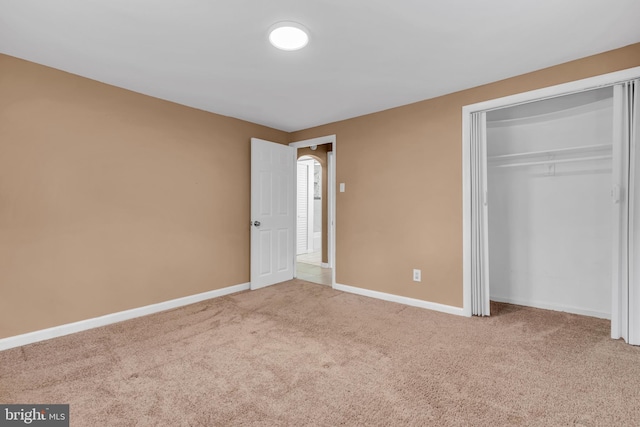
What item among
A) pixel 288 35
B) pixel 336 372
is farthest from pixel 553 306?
pixel 288 35

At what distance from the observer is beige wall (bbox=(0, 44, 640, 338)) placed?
8.18ft

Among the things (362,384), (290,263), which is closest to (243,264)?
(290,263)

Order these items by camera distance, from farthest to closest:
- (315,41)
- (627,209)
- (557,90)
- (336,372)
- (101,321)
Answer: (101,321) → (557,90) → (627,209) → (315,41) → (336,372)

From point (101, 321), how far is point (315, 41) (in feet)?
10.4

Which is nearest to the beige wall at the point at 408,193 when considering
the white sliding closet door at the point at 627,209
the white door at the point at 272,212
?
the white sliding closet door at the point at 627,209

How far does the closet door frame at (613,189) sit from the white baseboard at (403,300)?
5.4 inches

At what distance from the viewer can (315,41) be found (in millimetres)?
2209

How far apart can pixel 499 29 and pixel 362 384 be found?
8.43 ft

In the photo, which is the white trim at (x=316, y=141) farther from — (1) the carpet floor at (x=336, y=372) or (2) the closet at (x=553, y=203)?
(1) the carpet floor at (x=336, y=372)

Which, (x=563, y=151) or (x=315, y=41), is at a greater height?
(x=315, y=41)

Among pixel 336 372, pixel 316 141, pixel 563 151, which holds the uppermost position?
pixel 316 141

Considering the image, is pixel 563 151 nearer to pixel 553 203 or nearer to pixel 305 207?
pixel 553 203

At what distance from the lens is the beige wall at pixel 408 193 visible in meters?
3.18

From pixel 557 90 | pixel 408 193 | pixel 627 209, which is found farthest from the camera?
pixel 408 193
